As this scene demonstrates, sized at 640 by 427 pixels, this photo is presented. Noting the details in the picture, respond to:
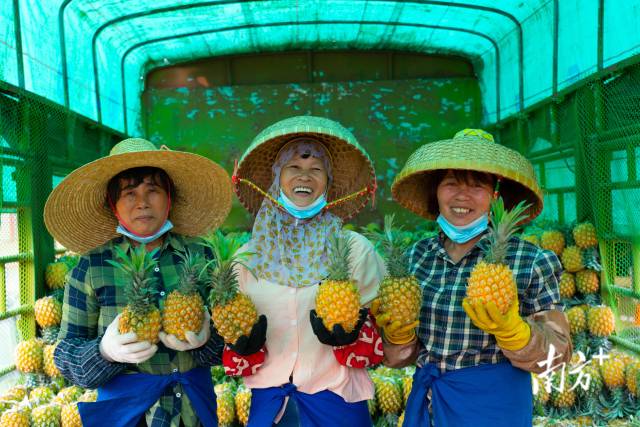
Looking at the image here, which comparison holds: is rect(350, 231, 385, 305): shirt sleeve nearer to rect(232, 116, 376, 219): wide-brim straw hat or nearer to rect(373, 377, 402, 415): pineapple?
rect(232, 116, 376, 219): wide-brim straw hat

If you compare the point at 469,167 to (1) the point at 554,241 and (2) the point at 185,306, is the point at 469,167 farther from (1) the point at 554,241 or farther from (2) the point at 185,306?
(1) the point at 554,241

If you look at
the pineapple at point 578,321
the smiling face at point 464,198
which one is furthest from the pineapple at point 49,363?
the pineapple at point 578,321

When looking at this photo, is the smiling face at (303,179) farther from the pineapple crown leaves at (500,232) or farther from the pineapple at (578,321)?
the pineapple at (578,321)

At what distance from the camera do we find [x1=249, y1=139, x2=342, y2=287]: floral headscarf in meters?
2.73

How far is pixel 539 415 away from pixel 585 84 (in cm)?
362

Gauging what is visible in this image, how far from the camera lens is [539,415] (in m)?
5.48

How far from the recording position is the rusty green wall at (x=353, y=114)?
10648mm

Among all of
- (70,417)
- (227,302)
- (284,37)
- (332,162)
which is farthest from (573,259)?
(284,37)

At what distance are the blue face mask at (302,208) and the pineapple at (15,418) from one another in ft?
12.0

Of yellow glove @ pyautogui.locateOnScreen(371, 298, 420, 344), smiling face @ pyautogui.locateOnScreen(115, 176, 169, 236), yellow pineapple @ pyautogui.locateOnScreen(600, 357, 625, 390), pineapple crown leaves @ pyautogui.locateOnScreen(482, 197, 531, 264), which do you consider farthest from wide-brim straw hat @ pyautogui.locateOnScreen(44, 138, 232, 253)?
yellow pineapple @ pyautogui.locateOnScreen(600, 357, 625, 390)

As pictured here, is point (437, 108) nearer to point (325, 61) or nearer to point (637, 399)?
point (325, 61)

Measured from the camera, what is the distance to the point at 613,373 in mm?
5340

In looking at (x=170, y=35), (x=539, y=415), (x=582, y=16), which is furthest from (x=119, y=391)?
(x=170, y=35)

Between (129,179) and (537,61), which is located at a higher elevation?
(537,61)
